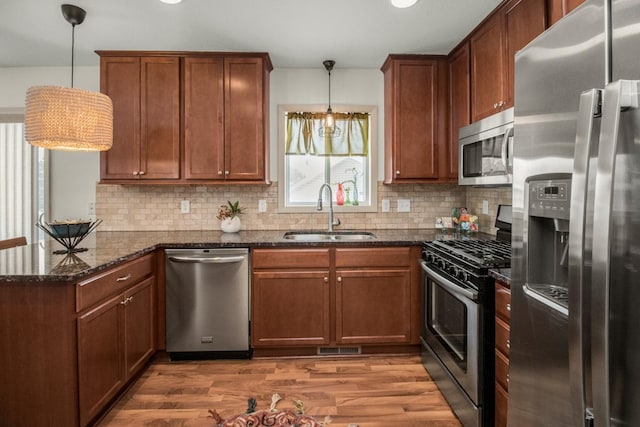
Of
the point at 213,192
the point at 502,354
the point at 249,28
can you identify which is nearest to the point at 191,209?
the point at 213,192

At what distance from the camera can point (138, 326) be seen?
2576mm

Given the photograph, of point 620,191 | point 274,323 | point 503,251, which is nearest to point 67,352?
point 274,323

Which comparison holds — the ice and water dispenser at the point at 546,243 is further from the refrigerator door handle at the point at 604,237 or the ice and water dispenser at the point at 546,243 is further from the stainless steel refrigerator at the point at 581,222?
the refrigerator door handle at the point at 604,237

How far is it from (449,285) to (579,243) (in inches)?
53.0

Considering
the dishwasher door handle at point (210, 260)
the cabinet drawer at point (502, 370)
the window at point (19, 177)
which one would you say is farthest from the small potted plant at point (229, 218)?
the cabinet drawer at point (502, 370)

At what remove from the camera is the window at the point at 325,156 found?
3.65 meters

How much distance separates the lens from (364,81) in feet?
12.0

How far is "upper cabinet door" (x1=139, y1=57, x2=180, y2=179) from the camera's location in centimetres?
322

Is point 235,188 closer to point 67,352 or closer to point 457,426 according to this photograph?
point 67,352

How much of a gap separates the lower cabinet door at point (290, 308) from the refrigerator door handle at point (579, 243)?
2.07 meters

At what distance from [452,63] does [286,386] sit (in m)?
2.81

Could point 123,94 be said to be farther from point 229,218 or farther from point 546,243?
point 546,243

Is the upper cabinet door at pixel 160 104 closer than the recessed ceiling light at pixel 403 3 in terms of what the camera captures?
No

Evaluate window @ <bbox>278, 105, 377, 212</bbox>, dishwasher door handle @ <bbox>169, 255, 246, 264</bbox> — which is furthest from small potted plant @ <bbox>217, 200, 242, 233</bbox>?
dishwasher door handle @ <bbox>169, 255, 246, 264</bbox>
